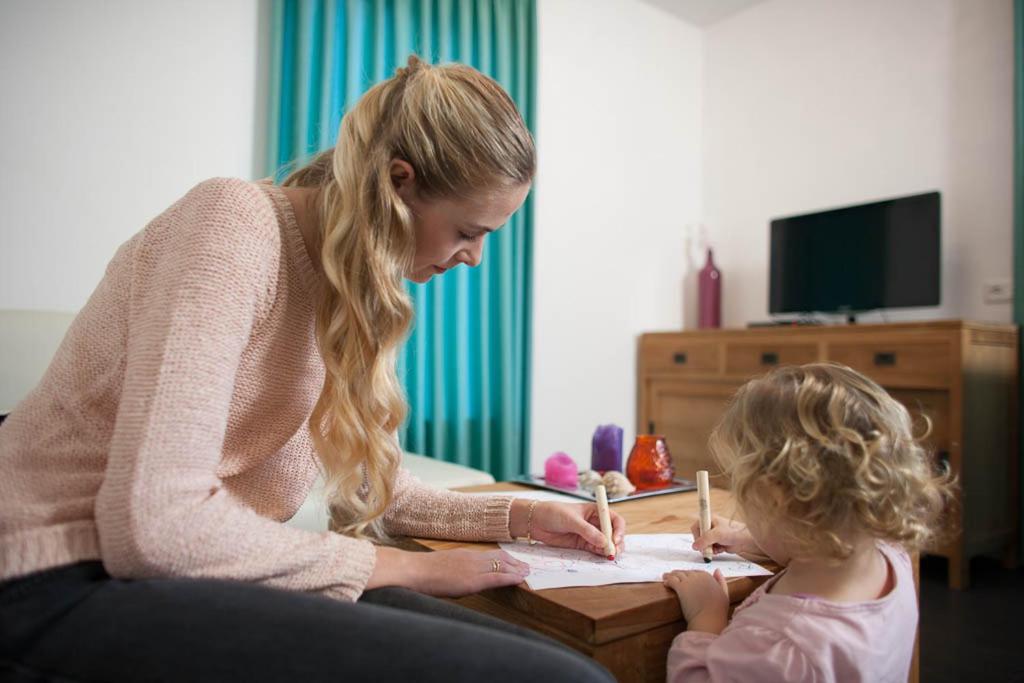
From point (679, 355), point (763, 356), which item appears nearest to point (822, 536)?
point (763, 356)

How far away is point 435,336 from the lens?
9.50ft

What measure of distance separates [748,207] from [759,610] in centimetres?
328

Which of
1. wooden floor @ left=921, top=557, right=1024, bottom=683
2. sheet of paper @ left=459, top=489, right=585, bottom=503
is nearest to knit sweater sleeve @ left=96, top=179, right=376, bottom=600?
sheet of paper @ left=459, top=489, right=585, bottom=503

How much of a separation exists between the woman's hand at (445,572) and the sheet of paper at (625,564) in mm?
38

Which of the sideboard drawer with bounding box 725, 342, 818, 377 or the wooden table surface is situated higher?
the sideboard drawer with bounding box 725, 342, 818, 377

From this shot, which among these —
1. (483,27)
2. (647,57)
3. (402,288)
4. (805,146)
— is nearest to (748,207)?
(805,146)

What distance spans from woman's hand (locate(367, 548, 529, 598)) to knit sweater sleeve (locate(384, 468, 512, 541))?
0.18 meters

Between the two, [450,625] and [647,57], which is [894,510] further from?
[647,57]

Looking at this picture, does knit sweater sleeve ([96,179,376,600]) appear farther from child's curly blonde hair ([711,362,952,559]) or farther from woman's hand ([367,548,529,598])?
child's curly blonde hair ([711,362,952,559])

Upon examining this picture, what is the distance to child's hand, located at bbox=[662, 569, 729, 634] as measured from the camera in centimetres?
82

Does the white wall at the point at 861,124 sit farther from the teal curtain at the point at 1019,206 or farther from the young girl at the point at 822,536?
the young girl at the point at 822,536

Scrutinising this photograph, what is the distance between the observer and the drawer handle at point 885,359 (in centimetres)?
259

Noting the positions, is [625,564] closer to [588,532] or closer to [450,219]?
[588,532]

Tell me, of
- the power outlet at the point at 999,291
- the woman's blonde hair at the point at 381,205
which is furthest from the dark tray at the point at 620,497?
the power outlet at the point at 999,291
